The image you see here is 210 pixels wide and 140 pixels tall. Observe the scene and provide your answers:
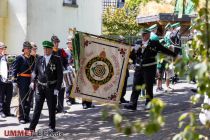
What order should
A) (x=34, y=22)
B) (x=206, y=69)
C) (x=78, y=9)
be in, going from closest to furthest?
1. (x=206, y=69)
2. (x=34, y=22)
3. (x=78, y=9)

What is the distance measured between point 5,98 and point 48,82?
260 centimetres

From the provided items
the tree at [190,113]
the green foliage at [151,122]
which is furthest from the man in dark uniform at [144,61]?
the green foliage at [151,122]

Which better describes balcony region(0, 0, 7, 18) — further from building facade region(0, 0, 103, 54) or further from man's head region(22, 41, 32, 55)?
man's head region(22, 41, 32, 55)

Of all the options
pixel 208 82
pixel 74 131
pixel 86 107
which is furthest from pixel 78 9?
pixel 208 82

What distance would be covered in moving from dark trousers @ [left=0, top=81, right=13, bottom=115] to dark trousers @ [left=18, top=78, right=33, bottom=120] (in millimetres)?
978

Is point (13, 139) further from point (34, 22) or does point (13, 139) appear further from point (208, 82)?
point (34, 22)

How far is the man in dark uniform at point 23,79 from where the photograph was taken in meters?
9.93

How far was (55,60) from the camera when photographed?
8.80m

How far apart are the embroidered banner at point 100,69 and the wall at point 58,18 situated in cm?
834

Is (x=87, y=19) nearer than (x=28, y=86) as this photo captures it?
No

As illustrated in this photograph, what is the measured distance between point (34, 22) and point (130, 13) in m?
12.7

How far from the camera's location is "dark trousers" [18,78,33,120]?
32.6 ft

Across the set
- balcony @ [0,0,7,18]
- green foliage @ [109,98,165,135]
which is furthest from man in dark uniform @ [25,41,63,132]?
balcony @ [0,0,7,18]

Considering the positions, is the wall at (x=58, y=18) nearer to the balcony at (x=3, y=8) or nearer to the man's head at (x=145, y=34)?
the balcony at (x=3, y=8)
